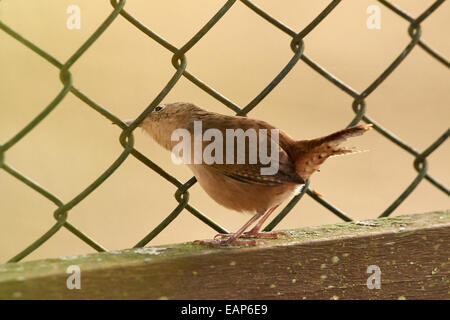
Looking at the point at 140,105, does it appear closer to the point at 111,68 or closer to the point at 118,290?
the point at 111,68

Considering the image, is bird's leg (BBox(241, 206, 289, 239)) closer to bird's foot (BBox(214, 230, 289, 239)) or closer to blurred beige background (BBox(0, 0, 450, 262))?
bird's foot (BBox(214, 230, 289, 239))

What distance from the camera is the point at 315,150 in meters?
1.81

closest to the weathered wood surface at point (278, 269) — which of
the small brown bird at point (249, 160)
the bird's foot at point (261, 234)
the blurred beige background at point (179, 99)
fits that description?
the bird's foot at point (261, 234)

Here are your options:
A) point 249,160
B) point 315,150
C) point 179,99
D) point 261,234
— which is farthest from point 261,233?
point 179,99

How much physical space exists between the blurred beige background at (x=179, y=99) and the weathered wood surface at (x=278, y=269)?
1238 millimetres

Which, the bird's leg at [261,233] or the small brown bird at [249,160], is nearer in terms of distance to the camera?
the bird's leg at [261,233]

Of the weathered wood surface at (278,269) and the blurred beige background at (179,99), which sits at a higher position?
the blurred beige background at (179,99)

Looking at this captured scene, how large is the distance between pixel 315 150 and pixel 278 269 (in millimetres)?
571

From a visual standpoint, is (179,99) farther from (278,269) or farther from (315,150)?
(278,269)

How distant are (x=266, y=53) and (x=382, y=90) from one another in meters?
1.38

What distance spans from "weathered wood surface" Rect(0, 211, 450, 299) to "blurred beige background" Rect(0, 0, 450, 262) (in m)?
1.24

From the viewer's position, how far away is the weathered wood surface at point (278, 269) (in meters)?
1.19

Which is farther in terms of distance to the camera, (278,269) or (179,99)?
(179,99)

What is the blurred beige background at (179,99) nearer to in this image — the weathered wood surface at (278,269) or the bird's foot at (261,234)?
the bird's foot at (261,234)
